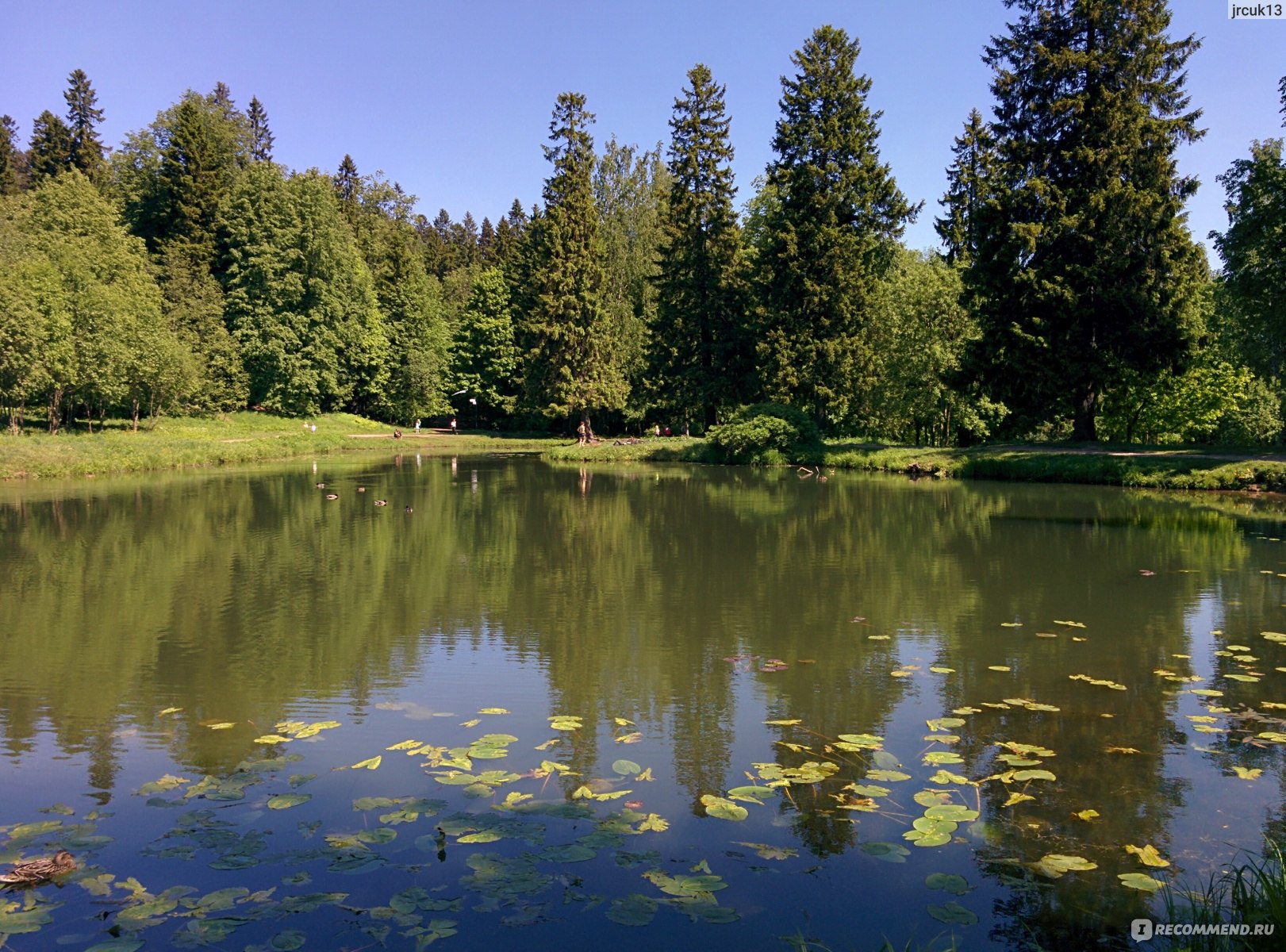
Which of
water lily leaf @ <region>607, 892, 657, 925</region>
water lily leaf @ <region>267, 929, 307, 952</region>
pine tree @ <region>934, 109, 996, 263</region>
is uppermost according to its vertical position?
pine tree @ <region>934, 109, 996, 263</region>

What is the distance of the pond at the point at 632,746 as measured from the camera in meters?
4.77

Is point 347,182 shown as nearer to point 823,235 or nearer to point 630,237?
point 630,237

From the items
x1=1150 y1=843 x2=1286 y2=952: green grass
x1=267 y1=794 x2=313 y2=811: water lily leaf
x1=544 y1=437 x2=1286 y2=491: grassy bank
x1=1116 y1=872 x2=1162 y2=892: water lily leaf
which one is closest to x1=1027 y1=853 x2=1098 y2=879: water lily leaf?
x1=1116 y1=872 x2=1162 y2=892: water lily leaf

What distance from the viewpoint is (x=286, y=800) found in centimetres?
600

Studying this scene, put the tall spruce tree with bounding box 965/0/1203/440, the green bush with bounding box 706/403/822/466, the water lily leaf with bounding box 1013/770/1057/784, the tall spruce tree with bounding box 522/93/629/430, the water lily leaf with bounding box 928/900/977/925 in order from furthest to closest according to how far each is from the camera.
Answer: the tall spruce tree with bounding box 522/93/629/430, the green bush with bounding box 706/403/822/466, the tall spruce tree with bounding box 965/0/1203/440, the water lily leaf with bounding box 1013/770/1057/784, the water lily leaf with bounding box 928/900/977/925

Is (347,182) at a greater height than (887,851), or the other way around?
(347,182)

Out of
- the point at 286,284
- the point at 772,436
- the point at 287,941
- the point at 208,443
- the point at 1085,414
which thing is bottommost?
the point at 287,941

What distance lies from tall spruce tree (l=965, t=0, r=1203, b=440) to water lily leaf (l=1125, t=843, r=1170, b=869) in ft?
99.9

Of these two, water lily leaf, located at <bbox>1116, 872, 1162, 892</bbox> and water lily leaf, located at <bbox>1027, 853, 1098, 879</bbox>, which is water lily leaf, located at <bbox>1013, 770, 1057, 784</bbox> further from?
water lily leaf, located at <bbox>1116, 872, 1162, 892</bbox>

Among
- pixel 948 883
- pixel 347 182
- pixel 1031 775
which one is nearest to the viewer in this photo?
pixel 948 883

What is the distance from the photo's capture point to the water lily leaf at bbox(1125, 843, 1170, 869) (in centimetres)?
512

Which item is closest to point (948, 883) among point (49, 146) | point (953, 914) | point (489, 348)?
point (953, 914)

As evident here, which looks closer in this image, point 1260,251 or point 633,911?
point 633,911

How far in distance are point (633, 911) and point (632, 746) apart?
244 cm
